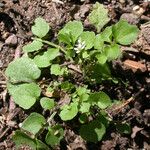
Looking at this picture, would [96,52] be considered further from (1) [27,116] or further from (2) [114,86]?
(1) [27,116]

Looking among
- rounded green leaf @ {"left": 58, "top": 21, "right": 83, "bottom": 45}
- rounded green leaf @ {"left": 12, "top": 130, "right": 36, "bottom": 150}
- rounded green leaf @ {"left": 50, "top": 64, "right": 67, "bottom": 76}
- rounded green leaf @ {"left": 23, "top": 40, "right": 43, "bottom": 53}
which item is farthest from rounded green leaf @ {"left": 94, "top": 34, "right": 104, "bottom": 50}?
rounded green leaf @ {"left": 12, "top": 130, "right": 36, "bottom": 150}

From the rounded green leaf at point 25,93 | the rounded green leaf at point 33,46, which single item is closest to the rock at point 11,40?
the rounded green leaf at point 33,46

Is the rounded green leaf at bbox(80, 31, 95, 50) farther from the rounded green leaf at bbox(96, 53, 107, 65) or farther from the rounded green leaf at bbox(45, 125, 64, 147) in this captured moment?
the rounded green leaf at bbox(45, 125, 64, 147)

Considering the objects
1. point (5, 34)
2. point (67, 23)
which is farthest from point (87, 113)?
point (5, 34)

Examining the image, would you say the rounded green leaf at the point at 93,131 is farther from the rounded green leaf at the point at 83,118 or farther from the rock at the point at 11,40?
the rock at the point at 11,40

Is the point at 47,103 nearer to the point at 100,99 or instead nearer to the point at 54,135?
the point at 54,135
